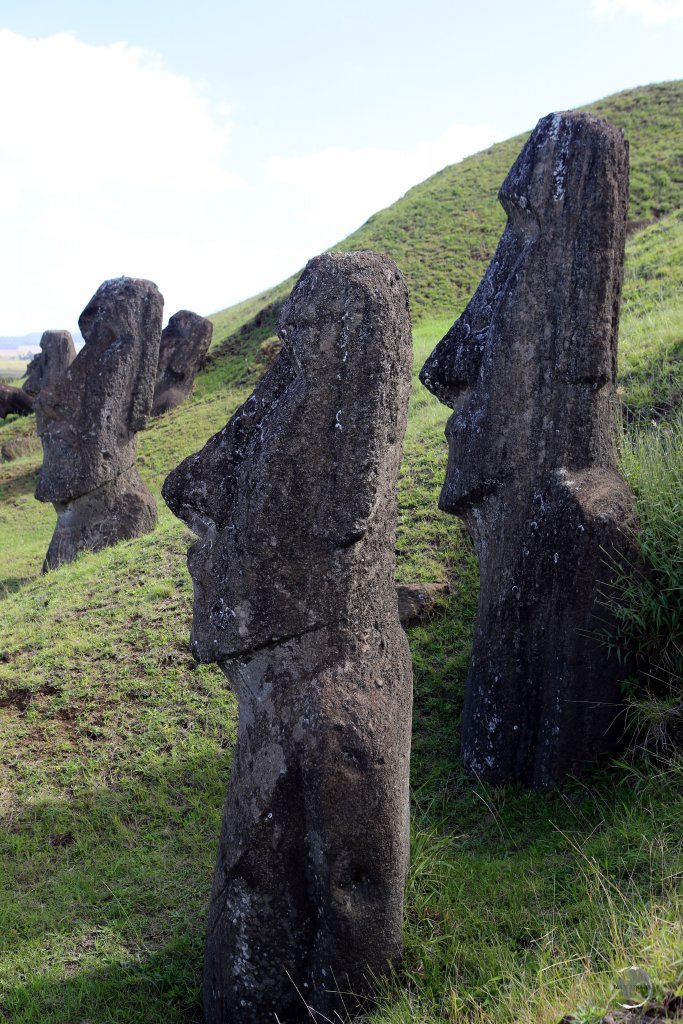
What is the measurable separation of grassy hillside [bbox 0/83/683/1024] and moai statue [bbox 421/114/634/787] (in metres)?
0.37

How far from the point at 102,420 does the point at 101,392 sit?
373 millimetres

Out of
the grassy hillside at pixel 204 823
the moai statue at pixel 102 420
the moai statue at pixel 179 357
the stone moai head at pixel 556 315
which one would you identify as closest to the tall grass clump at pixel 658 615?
the grassy hillside at pixel 204 823

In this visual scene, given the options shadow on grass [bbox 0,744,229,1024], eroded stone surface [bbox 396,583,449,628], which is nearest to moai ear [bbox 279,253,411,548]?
shadow on grass [bbox 0,744,229,1024]

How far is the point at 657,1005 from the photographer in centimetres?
322

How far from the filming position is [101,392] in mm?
12719

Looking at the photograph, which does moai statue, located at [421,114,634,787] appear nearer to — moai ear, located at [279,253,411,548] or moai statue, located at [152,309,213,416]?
moai ear, located at [279,253,411,548]

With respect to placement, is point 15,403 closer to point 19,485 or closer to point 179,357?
point 179,357

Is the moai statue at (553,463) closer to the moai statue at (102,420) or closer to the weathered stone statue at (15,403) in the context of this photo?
the moai statue at (102,420)

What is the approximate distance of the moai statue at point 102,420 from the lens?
12719 millimetres

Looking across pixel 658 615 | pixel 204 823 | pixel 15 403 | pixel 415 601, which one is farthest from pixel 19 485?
pixel 658 615

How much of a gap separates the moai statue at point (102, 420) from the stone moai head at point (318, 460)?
349 inches

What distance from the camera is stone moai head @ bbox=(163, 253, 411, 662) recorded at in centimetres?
421

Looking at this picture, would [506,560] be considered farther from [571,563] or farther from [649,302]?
[649,302]

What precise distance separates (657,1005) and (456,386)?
4.32m
